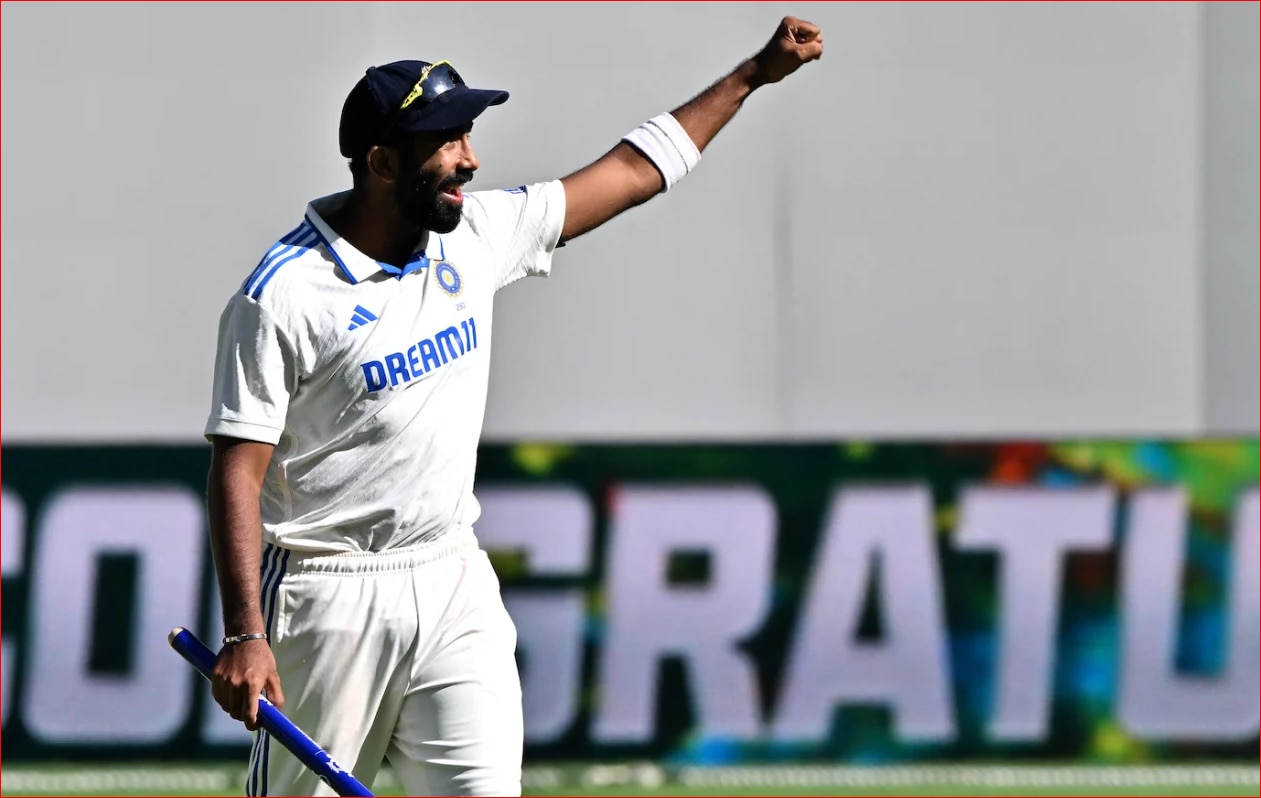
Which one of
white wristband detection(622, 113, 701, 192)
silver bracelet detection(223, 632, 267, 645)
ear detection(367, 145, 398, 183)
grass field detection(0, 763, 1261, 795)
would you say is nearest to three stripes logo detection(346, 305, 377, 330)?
ear detection(367, 145, 398, 183)

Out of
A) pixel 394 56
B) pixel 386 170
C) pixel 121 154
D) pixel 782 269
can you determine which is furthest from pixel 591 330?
pixel 386 170

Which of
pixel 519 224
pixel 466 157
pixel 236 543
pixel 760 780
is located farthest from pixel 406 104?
pixel 760 780

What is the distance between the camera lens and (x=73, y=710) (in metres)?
7.81

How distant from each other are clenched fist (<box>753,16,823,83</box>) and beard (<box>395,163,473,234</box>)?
928 millimetres

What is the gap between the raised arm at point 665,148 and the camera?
438cm

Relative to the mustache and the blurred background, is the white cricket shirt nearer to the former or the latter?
the mustache

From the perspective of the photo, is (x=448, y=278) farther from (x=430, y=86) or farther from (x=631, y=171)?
(x=631, y=171)

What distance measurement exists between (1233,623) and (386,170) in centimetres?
513

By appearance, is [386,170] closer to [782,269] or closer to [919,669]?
[919,669]

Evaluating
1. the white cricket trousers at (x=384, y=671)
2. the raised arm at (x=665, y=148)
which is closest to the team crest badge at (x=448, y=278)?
the raised arm at (x=665, y=148)

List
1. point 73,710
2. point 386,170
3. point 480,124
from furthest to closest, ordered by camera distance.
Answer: point 480,124 → point 73,710 → point 386,170

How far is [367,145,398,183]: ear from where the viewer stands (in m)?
3.88

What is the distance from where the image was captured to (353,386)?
3797 mm

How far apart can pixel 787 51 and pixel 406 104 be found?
40.7 inches
